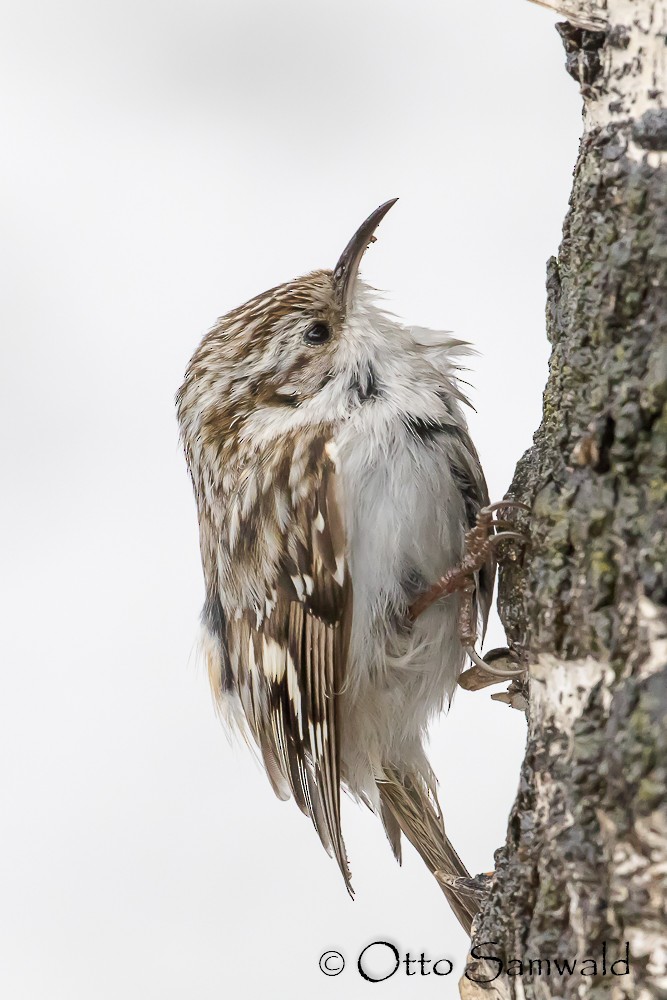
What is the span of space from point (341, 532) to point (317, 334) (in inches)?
16.8

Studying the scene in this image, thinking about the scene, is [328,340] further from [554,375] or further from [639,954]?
[639,954]

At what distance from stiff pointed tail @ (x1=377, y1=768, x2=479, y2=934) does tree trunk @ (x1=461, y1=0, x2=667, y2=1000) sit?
560 millimetres

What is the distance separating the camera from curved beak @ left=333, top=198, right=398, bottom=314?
201 cm

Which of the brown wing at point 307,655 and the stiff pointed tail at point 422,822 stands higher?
the brown wing at point 307,655

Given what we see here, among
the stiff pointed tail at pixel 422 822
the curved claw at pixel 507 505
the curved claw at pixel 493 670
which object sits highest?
the curved claw at pixel 507 505

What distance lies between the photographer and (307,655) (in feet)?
6.40

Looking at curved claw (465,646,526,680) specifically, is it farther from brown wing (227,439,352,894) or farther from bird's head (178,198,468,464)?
bird's head (178,198,468,464)

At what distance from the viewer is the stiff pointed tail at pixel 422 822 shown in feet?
6.70

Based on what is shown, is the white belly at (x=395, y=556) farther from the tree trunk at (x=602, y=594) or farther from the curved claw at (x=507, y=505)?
the tree trunk at (x=602, y=594)

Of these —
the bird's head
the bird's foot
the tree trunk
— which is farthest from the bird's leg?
the bird's head

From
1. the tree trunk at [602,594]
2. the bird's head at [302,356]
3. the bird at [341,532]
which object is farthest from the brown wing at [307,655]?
the tree trunk at [602,594]

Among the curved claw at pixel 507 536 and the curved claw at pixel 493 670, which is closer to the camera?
the curved claw at pixel 507 536

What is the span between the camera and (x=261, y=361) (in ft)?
6.66

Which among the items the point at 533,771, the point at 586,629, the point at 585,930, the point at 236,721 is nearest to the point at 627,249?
the point at 586,629
